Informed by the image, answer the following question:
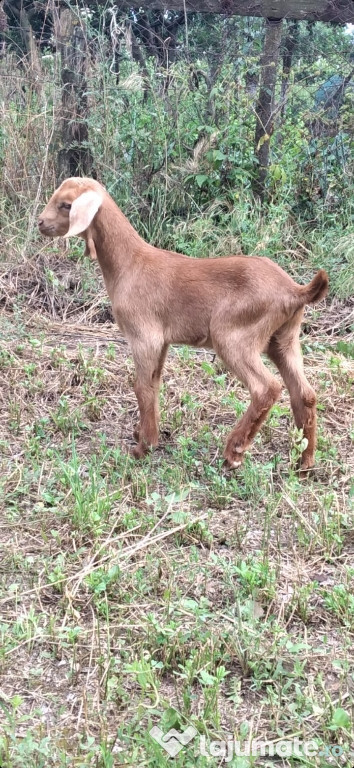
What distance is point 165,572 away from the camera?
9.63 feet

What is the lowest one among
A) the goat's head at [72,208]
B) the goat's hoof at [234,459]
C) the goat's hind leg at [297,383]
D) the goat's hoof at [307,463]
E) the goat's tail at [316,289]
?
the goat's hoof at [307,463]

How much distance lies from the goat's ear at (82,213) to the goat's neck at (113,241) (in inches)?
4.3

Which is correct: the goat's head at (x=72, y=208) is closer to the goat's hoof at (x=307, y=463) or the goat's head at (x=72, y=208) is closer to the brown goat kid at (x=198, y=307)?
the brown goat kid at (x=198, y=307)

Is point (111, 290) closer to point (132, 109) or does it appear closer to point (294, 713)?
point (294, 713)

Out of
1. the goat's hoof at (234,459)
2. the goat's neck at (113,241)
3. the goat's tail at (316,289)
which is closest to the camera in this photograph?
the goat's tail at (316,289)

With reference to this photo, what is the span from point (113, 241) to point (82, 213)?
0.85 ft

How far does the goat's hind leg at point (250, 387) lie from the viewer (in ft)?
11.7

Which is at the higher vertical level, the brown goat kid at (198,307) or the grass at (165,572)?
the brown goat kid at (198,307)

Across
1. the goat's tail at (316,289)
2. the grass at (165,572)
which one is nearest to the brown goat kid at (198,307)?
the goat's tail at (316,289)

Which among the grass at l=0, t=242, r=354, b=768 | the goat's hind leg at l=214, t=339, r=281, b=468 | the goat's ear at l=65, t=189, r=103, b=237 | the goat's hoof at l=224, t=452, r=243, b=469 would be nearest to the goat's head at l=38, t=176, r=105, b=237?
the goat's ear at l=65, t=189, r=103, b=237

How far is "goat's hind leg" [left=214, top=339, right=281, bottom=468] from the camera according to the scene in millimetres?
3576

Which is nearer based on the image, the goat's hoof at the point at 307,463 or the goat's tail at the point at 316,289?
the goat's tail at the point at 316,289

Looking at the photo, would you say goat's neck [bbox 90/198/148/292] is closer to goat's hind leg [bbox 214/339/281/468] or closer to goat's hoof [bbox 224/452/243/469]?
goat's hind leg [bbox 214/339/281/468]

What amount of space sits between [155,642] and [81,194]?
7.54ft
